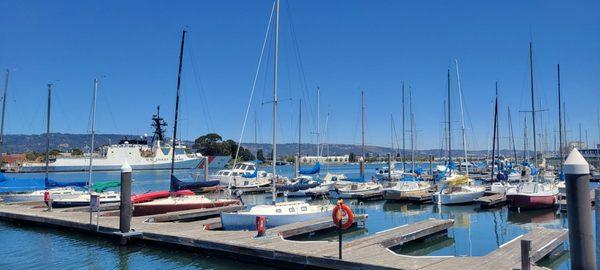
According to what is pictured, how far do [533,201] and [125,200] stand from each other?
2443cm

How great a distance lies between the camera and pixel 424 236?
1895cm

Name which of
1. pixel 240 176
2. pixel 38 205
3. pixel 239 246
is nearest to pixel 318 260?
pixel 239 246

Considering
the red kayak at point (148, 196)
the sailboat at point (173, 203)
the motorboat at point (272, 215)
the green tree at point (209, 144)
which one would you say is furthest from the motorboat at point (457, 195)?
the green tree at point (209, 144)

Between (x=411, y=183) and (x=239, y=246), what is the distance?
25.5 metres

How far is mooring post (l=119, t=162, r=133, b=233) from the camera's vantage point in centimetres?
1827

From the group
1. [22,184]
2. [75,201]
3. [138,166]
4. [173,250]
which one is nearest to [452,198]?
[173,250]

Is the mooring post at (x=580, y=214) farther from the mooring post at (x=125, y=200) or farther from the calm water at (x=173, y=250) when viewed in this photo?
the mooring post at (x=125, y=200)

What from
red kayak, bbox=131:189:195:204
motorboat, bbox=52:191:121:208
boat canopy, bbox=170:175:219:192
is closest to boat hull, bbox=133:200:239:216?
red kayak, bbox=131:189:195:204

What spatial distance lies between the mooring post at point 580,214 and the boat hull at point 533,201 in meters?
24.3

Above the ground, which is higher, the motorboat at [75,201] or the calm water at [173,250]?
the motorboat at [75,201]

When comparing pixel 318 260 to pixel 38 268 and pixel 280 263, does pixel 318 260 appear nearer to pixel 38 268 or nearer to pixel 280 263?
pixel 280 263

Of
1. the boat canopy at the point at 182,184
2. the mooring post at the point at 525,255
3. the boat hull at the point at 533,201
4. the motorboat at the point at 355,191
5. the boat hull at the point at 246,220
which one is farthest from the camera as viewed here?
the motorboat at the point at 355,191

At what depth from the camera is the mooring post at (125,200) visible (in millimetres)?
18266

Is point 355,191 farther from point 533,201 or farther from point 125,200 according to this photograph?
point 125,200
